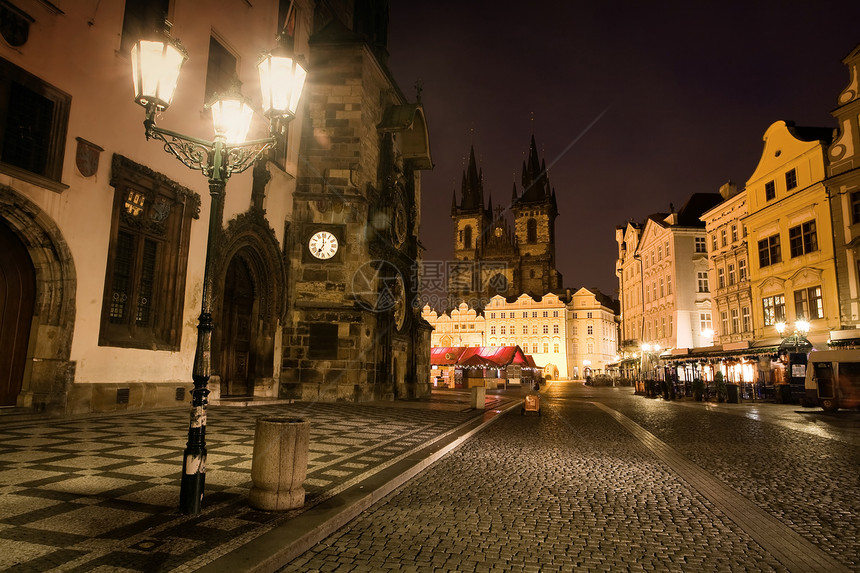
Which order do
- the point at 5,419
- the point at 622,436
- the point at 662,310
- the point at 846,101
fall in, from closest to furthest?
the point at 5,419, the point at 622,436, the point at 846,101, the point at 662,310

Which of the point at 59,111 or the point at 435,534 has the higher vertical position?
the point at 59,111

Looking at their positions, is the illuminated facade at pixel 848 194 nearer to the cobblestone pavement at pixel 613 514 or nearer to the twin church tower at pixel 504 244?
the cobblestone pavement at pixel 613 514

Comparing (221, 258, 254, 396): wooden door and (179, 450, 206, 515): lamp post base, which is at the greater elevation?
(221, 258, 254, 396): wooden door

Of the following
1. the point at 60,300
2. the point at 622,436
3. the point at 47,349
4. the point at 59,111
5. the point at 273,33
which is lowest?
the point at 622,436

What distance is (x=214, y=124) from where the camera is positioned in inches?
211

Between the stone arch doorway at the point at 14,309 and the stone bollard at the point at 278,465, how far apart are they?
8.33 metres

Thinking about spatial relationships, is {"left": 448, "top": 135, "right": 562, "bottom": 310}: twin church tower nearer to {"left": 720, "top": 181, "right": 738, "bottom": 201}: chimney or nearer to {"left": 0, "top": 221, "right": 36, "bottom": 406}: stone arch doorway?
{"left": 720, "top": 181, "right": 738, "bottom": 201}: chimney

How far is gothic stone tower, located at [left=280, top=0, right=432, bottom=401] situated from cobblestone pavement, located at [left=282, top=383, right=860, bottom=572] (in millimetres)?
9187

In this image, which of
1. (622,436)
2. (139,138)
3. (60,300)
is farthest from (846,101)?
(60,300)

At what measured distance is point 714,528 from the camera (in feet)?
15.7

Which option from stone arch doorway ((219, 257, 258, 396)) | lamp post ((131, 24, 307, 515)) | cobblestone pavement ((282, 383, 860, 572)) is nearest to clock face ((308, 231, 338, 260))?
stone arch doorway ((219, 257, 258, 396))

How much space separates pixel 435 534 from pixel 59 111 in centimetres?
1085

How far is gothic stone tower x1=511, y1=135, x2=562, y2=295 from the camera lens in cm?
10106

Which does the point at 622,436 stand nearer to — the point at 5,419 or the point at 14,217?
the point at 5,419
